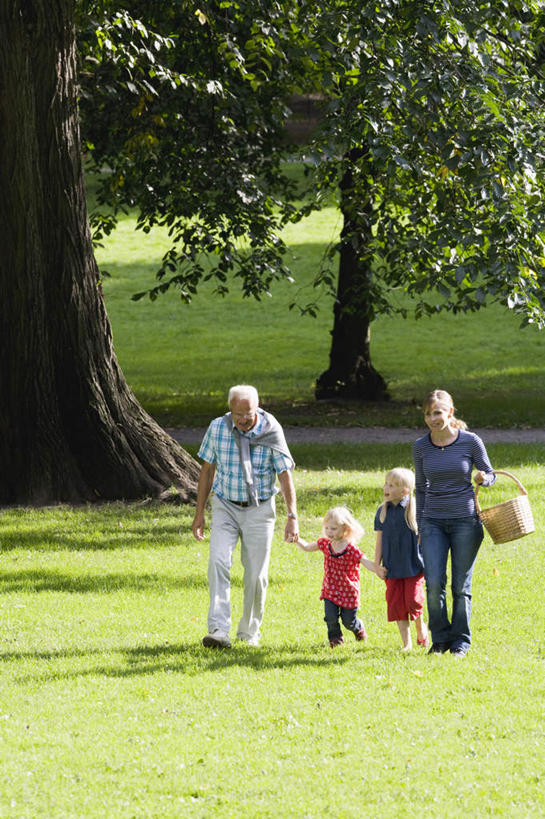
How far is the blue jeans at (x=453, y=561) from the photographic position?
7609 mm

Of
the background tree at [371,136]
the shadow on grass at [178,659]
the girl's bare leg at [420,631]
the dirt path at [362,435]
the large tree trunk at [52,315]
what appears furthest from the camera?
the dirt path at [362,435]

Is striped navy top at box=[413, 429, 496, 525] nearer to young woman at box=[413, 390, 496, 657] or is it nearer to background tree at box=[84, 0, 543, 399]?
young woman at box=[413, 390, 496, 657]

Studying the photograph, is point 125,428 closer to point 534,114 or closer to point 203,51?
point 534,114

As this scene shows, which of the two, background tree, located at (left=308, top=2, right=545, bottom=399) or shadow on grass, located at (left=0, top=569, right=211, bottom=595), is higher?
background tree, located at (left=308, top=2, right=545, bottom=399)

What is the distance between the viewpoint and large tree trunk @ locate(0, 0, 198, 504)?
41.4 feet

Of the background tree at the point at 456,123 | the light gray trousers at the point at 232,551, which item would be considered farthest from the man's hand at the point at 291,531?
the background tree at the point at 456,123

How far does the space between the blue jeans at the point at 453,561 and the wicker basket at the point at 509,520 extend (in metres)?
0.08

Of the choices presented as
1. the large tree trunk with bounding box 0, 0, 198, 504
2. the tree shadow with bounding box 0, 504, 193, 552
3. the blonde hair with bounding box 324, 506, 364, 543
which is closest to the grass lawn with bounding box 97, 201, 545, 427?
the large tree trunk with bounding box 0, 0, 198, 504

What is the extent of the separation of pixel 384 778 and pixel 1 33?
962cm

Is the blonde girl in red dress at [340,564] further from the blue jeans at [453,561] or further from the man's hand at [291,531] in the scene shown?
the blue jeans at [453,561]

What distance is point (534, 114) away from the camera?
11906 mm

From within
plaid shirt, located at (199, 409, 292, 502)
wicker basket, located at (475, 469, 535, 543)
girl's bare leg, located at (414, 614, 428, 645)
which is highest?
plaid shirt, located at (199, 409, 292, 502)

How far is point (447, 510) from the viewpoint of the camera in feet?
24.8

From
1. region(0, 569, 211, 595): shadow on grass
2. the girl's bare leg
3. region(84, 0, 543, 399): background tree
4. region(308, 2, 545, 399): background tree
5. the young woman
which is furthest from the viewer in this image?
region(84, 0, 543, 399): background tree
